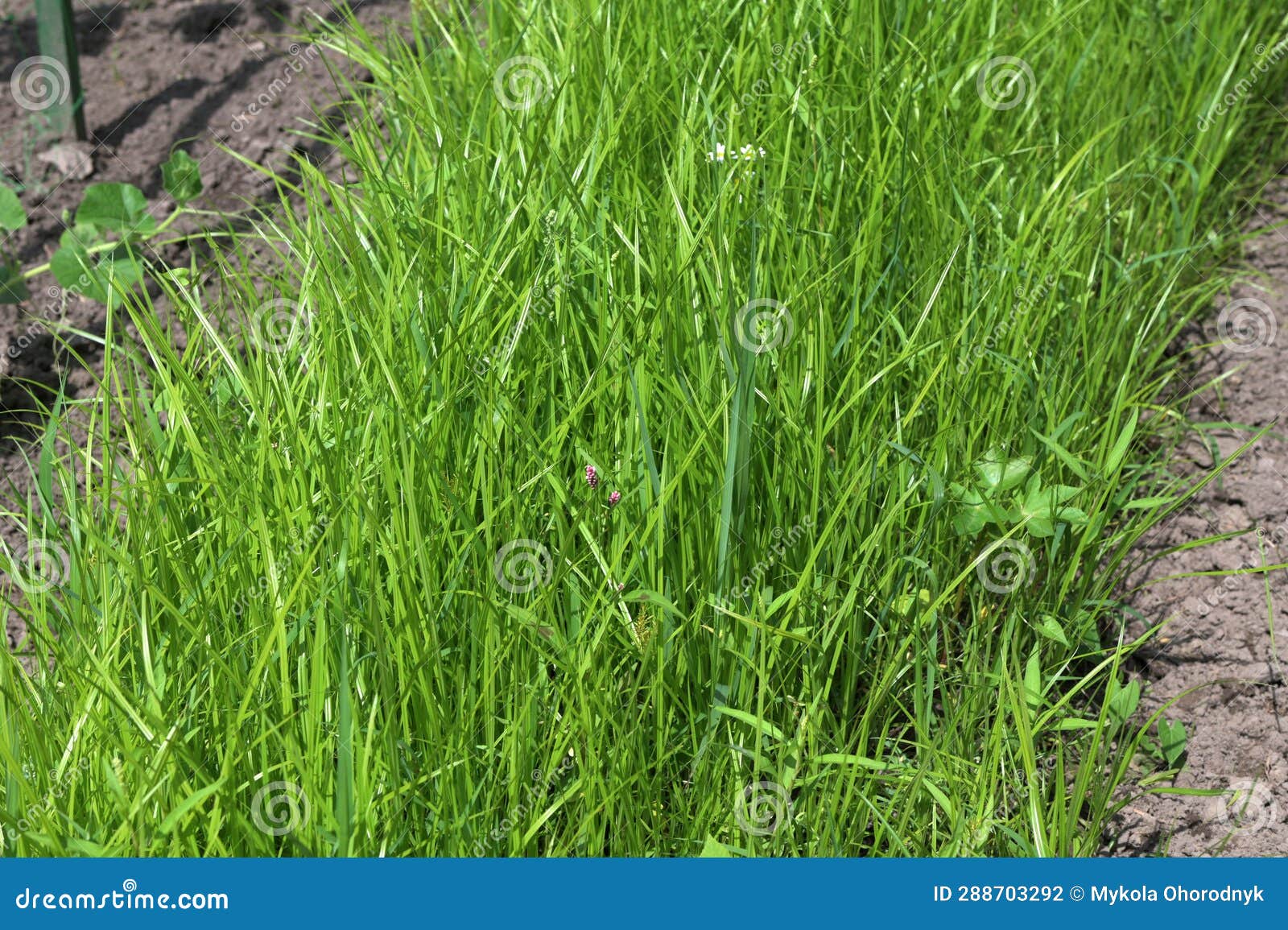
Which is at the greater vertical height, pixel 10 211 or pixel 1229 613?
pixel 10 211

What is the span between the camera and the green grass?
1.60 m

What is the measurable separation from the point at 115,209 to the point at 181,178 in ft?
0.58

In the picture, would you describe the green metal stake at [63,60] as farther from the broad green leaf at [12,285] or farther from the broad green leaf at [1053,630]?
the broad green leaf at [1053,630]

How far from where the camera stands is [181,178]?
3127 mm

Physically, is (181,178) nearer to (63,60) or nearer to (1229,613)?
(63,60)

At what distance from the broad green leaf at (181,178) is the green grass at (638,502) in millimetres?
663

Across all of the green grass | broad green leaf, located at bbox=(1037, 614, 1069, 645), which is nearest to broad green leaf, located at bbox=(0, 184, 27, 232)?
the green grass

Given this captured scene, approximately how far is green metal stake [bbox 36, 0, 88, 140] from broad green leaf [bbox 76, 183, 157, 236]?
0.62m

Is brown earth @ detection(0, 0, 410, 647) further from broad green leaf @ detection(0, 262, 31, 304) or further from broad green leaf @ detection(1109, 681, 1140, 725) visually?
broad green leaf @ detection(1109, 681, 1140, 725)

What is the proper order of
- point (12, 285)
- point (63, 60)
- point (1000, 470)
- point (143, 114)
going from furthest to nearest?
point (143, 114) → point (63, 60) → point (12, 285) → point (1000, 470)

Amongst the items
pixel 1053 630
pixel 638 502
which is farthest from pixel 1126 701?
pixel 638 502

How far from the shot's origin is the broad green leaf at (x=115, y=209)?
304 centimetres

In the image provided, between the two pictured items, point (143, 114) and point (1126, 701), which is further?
point (143, 114)

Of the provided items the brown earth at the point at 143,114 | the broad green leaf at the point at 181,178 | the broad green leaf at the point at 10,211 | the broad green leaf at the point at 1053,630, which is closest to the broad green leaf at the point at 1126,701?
the broad green leaf at the point at 1053,630
